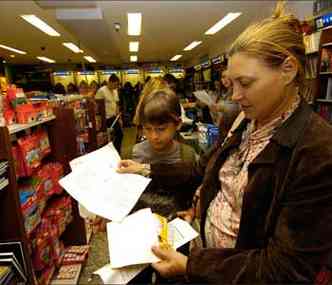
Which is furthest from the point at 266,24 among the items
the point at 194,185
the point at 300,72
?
the point at 194,185

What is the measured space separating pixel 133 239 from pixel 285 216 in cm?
48

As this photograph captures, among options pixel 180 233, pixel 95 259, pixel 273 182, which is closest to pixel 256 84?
pixel 273 182

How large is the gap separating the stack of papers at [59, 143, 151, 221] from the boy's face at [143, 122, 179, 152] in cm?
24

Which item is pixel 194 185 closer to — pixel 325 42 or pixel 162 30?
pixel 325 42

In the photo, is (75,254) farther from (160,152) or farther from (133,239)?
(133,239)

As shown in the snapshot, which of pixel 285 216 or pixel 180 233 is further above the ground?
pixel 285 216

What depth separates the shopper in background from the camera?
641mm

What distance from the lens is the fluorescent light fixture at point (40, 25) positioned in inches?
224

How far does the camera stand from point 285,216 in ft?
2.20

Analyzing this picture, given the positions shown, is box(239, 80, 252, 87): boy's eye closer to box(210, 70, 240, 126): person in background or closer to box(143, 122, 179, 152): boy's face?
box(210, 70, 240, 126): person in background

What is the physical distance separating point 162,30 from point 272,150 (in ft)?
24.2

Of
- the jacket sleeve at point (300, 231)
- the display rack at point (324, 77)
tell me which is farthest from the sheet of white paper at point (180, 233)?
the display rack at point (324, 77)

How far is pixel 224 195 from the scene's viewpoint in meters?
0.93

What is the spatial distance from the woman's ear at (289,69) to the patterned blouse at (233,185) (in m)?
0.08
